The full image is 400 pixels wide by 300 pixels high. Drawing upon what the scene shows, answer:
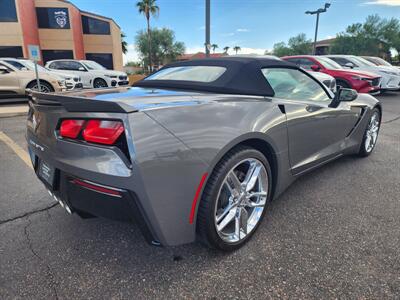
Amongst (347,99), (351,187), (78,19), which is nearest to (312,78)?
(347,99)

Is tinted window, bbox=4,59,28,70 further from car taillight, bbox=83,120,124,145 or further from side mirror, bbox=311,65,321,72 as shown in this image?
side mirror, bbox=311,65,321,72

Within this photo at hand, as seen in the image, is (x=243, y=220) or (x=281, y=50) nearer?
(x=243, y=220)

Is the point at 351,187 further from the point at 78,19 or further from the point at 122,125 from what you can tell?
the point at 78,19

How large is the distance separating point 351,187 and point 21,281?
120 inches

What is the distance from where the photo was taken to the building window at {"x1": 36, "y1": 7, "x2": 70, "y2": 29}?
68.0 ft

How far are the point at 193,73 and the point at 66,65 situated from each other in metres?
11.1

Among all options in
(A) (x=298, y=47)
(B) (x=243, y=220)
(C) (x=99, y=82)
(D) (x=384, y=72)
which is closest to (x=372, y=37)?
(A) (x=298, y=47)

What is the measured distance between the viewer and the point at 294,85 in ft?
9.04

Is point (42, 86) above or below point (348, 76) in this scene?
below

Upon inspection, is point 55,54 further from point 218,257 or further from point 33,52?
point 218,257

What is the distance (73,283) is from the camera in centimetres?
169

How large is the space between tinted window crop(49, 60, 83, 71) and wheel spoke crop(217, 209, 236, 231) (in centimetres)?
1185

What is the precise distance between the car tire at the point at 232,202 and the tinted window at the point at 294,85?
29.6 inches

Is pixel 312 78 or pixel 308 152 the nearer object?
pixel 308 152
